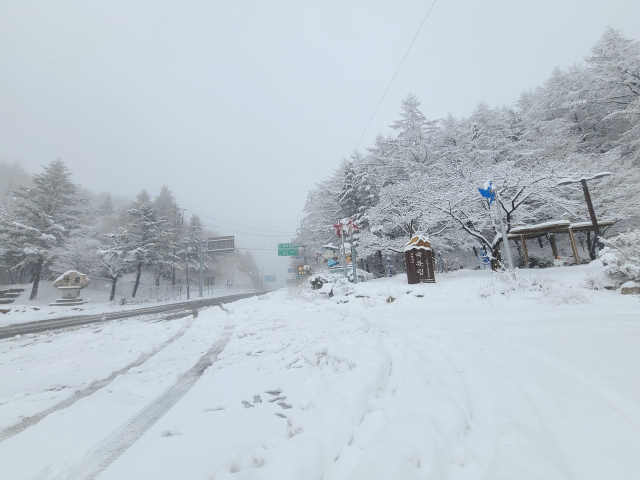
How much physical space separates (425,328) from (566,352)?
7.47 ft

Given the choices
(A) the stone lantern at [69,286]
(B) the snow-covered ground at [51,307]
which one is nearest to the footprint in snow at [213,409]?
(B) the snow-covered ground at [51,307]

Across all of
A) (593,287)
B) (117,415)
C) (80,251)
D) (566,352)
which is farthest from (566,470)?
(80,251)

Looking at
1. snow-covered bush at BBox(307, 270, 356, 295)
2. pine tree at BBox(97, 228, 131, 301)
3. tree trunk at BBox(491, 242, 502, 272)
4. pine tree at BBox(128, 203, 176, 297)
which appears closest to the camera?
snow-covered bush at BBox(307, 270, 356, 295)

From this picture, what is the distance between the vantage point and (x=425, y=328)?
16.8ft

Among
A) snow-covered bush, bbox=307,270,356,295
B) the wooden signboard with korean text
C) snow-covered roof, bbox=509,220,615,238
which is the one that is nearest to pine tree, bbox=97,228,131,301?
snow-covered bush, bbox=307,270,356,295

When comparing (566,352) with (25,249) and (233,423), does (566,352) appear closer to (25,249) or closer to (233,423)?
(233,423)

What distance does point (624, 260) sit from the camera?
592 centimetres

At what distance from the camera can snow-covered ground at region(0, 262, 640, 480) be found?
5.16 ft

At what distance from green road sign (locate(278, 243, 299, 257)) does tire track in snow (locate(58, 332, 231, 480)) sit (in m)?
31.2

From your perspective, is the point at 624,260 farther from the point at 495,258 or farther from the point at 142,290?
the point at 142,290

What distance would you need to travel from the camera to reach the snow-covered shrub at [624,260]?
5602mm

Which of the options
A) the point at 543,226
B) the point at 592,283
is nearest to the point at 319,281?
the point at 592,283

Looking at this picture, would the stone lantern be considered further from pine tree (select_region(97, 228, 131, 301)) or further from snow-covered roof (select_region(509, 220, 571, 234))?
snow-covered roof (select_region(509, 220, 571, 234))

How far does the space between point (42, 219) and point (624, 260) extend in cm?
3714
